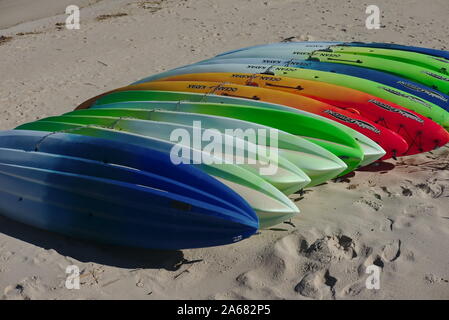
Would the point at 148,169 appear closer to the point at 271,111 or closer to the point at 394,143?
the point at 271,111

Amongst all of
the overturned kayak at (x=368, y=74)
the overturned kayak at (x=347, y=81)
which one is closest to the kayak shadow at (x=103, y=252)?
the overturned kayak at (x=347, y=81)

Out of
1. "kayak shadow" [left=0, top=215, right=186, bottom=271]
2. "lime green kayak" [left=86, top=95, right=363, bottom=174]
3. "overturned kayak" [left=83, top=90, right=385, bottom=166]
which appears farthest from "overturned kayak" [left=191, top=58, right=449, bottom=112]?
"kayak shadow" [left=0, top=215, right=186, bottom=271]

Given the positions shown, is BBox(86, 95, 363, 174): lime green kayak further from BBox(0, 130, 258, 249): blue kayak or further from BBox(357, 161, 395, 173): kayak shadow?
BBox(0, 130, 258, 249): blue kayak

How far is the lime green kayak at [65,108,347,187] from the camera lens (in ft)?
14.8

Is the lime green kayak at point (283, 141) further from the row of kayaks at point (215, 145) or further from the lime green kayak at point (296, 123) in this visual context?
the lime green kayak at point (296, 123)

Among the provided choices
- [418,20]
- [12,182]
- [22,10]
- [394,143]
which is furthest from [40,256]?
[22,10]

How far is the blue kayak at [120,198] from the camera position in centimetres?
385

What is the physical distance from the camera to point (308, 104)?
17.4 ft

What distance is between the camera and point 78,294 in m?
3.58

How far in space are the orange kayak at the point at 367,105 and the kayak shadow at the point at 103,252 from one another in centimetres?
240

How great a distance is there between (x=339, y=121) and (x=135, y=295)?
2.57 meters

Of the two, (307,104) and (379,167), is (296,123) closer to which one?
(307,104)

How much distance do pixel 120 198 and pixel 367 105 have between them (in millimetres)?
2712

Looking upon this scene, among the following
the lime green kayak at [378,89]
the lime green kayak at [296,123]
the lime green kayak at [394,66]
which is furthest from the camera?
the lime green kayak at [394,66]
